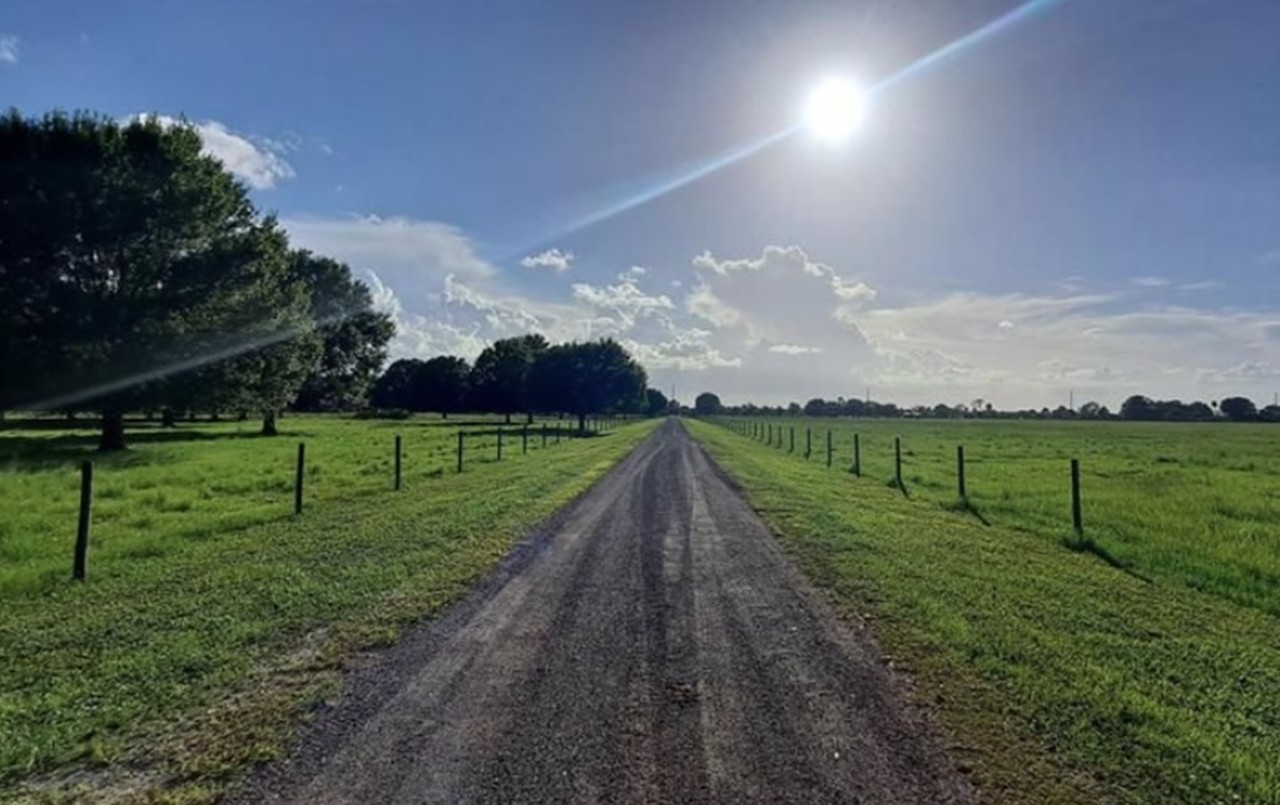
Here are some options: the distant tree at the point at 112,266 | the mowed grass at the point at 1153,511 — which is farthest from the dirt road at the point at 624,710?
the distant tree at the point at 112,266

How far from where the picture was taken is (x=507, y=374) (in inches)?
3371

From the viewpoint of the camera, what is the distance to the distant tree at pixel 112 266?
26016mm

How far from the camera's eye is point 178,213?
1110 inches

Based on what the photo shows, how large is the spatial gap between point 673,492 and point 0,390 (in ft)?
93.5

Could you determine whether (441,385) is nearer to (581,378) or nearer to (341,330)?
(581,378)

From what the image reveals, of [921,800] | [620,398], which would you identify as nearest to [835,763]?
[921,800]

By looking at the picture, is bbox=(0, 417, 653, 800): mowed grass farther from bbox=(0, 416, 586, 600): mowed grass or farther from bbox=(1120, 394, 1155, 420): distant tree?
bbox=(1120, 394, 1155, 420): distant tree

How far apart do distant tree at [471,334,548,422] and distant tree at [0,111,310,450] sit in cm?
4498

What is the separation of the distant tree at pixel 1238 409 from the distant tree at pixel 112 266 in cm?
19828

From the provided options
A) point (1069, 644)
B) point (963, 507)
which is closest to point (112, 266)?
point (963, 507)

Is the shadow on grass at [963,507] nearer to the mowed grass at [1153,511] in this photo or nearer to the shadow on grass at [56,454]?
the mowed grass at [1153,511]

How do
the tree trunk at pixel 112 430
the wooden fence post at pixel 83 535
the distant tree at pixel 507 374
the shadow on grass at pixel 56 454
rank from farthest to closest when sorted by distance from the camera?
the distant tree at pixel 507 374 < the tree trunk at pixel 112 430 < the shadow on grass at pixel 56 454 < the wooden fence post at pixel 83 535

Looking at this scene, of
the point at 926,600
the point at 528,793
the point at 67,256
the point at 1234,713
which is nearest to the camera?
the point at 528,793

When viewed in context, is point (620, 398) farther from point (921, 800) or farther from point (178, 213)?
point (921, 800)
